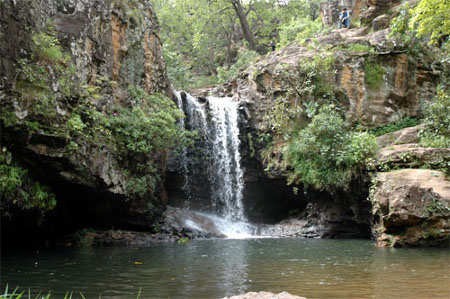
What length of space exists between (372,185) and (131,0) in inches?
482

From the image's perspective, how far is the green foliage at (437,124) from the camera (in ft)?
46.8

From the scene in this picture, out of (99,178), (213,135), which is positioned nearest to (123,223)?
(99,178)

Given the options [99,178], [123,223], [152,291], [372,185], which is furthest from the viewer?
[123,223]

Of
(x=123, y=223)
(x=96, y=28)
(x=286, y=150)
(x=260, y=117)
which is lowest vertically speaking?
(x=123, y=223)

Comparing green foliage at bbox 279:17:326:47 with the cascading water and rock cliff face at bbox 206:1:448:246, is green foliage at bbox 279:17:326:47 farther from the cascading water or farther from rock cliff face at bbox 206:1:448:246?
the cascading water

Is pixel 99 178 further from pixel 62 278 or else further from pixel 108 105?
pixel 62 278

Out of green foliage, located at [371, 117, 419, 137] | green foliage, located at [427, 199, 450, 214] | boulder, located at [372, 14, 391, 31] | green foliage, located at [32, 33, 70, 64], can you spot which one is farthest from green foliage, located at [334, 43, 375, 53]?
green foliage, located at [32, 33, 70, 64]

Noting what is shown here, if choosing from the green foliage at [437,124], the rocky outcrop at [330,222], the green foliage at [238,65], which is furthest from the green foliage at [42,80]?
the green foliage at [238,65]

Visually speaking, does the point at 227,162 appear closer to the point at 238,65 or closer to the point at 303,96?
the point at 303,96

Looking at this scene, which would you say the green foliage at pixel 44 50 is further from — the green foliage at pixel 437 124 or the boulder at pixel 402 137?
the green foliage at pixel 437 124

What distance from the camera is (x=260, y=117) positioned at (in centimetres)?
1969

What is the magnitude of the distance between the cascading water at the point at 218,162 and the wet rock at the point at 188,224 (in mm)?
1087

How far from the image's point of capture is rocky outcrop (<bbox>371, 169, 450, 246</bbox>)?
11.2 metres

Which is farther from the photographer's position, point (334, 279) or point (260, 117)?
point (260, 117)
